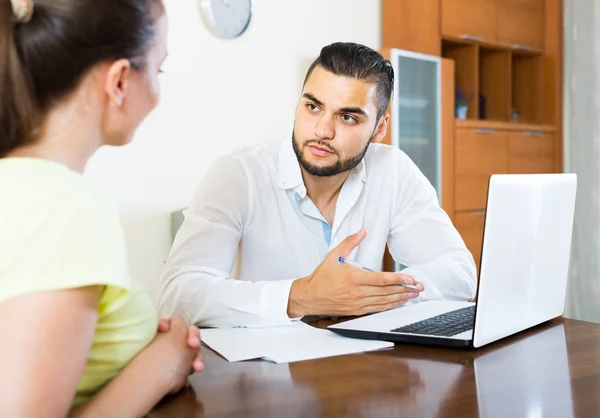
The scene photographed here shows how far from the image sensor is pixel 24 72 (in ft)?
2.51

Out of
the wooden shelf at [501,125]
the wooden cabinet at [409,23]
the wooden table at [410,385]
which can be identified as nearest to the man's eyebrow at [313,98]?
the wooden table at [410,385]

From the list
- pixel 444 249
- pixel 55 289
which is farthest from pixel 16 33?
pixel 444 249

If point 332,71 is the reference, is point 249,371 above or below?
below

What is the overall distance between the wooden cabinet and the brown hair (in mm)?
3469

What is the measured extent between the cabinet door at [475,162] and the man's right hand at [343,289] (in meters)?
2.96

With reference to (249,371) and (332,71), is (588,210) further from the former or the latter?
(249,371)

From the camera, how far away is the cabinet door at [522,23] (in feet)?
15.4

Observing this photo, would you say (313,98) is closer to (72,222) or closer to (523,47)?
(72,222)

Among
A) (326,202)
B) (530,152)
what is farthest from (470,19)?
Result: (326,202)

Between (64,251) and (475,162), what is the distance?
393 centimetres

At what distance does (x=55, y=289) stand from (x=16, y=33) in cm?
29

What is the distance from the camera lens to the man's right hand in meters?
1.39

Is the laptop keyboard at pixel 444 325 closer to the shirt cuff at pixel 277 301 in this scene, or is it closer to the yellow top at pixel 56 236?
the shirt cuff at pixel 277 301

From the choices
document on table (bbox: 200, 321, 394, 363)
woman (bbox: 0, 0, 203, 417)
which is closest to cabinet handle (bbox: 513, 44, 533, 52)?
document on table (bbox: 200, 321, 394, 363)
